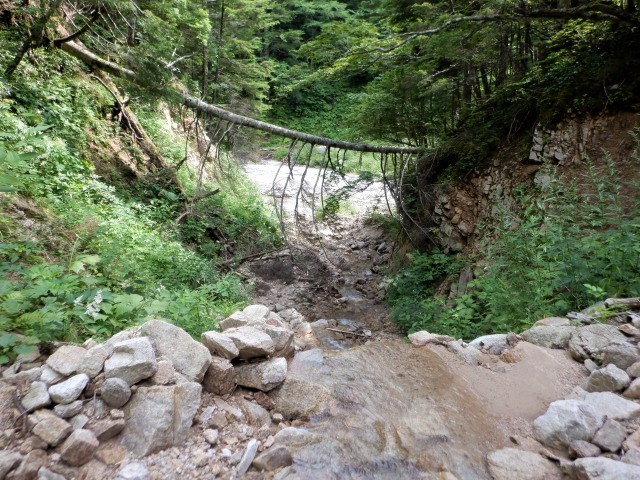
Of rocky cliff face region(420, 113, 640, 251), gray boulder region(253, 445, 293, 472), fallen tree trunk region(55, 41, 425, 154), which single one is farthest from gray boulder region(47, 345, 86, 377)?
rocky cliff face region(420, 113, 640, 251)

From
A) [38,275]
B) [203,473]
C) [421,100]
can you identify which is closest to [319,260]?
[421,100]

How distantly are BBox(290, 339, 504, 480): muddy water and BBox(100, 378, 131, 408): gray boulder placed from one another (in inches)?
42.3

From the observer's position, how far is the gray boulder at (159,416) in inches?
81.0

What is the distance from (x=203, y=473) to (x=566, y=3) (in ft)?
27.8

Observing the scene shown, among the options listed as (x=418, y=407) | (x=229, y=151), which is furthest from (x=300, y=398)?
(x=229, y=151)

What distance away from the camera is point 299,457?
2193 millimetres

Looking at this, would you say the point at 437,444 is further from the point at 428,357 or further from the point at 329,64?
the point at 329,64

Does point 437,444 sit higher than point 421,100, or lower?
lower

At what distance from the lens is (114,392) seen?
84.7 inches

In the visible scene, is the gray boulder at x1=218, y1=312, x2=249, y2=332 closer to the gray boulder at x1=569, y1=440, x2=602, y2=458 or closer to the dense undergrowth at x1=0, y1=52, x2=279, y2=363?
the dense undergrowth at x1=0, y1=52, x2=279, y2=363

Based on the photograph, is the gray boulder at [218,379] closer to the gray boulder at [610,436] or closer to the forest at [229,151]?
the forest at [229,151]

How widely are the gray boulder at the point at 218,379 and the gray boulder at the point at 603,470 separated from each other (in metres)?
2.16

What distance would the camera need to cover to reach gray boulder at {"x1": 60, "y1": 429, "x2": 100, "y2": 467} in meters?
1.84

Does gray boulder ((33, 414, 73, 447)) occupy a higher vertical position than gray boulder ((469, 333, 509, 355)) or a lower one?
higher
